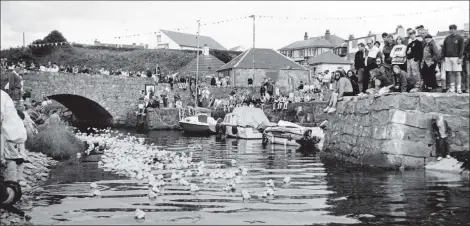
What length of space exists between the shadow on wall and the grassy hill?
1979cm

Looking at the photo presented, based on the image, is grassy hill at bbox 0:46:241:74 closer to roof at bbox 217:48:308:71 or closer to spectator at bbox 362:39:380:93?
roof at bbox 217:48:308:71

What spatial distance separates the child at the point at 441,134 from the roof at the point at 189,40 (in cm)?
7876

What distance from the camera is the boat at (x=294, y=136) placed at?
2338 centimetres

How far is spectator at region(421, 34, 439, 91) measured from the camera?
14.9 meters

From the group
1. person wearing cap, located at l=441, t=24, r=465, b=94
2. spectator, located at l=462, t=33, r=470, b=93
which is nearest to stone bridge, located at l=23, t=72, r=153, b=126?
person wearing cap, located at l=441, t=24, r=465, b=94

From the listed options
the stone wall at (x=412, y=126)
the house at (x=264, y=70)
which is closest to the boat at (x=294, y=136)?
the stone wall at (x=412, y=126)

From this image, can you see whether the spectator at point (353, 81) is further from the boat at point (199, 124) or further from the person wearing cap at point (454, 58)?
the boat at point (199, 124)

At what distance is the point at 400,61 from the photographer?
16.2 m

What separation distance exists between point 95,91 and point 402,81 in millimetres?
38796

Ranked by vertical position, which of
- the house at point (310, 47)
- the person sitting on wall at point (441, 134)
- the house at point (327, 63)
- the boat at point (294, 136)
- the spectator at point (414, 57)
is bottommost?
the boat at point (294, 136)

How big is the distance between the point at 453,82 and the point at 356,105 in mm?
2884

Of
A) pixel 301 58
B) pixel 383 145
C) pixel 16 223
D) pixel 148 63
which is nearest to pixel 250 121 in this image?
pixel 383 145

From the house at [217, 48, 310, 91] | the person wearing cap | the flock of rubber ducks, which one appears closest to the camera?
the flock of rubber ducks

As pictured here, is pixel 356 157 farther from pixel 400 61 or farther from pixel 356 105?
pixel 400 61
